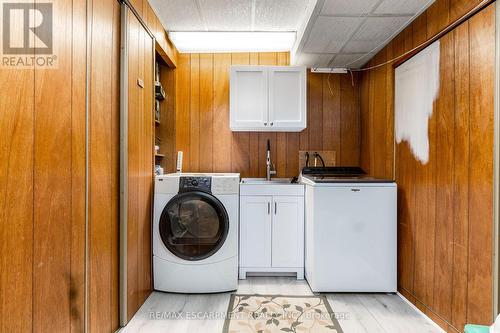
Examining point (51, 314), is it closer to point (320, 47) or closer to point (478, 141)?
point (478, 141)

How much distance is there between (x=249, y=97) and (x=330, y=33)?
0.93m

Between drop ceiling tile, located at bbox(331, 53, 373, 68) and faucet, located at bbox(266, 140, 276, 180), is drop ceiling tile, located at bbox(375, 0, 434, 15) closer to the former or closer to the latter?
drop ceiling tile, located at bbox(331, 53, 373, 68)

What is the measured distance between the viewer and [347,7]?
6.31 ft

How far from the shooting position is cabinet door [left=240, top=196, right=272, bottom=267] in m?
2.58

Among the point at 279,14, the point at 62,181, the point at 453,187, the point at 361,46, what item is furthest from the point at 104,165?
the point at 361,46

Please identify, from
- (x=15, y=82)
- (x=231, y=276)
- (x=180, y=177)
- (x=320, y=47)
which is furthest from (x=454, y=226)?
(x=15, y=82)

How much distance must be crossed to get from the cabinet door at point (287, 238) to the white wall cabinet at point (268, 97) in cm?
84

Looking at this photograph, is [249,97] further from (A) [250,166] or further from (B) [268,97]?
(A) [250,166]

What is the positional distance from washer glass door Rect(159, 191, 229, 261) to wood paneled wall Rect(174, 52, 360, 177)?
84 centimetres

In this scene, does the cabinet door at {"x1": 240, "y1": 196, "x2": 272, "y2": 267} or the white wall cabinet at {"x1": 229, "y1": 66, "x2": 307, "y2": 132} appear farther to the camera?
the white wall cabinet at {"x1": 229, "y1": 66, "x2": 307, "y2": 132}

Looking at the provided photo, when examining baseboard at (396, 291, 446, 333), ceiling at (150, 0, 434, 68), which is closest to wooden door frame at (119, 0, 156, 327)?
ceiling at (150, 0, 434, 68)

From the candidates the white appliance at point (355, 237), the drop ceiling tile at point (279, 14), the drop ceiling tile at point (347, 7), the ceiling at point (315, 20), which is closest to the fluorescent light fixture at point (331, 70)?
the ceiling at point (315, 20)

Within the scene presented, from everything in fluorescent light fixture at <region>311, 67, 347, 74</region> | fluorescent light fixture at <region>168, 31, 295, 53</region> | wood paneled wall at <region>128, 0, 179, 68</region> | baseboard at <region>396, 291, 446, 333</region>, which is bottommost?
baseboard at <region>396, 291, 446, 333</region>

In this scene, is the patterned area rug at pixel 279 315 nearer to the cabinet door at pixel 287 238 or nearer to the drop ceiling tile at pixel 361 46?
the cabinet door at pixel 287 238
